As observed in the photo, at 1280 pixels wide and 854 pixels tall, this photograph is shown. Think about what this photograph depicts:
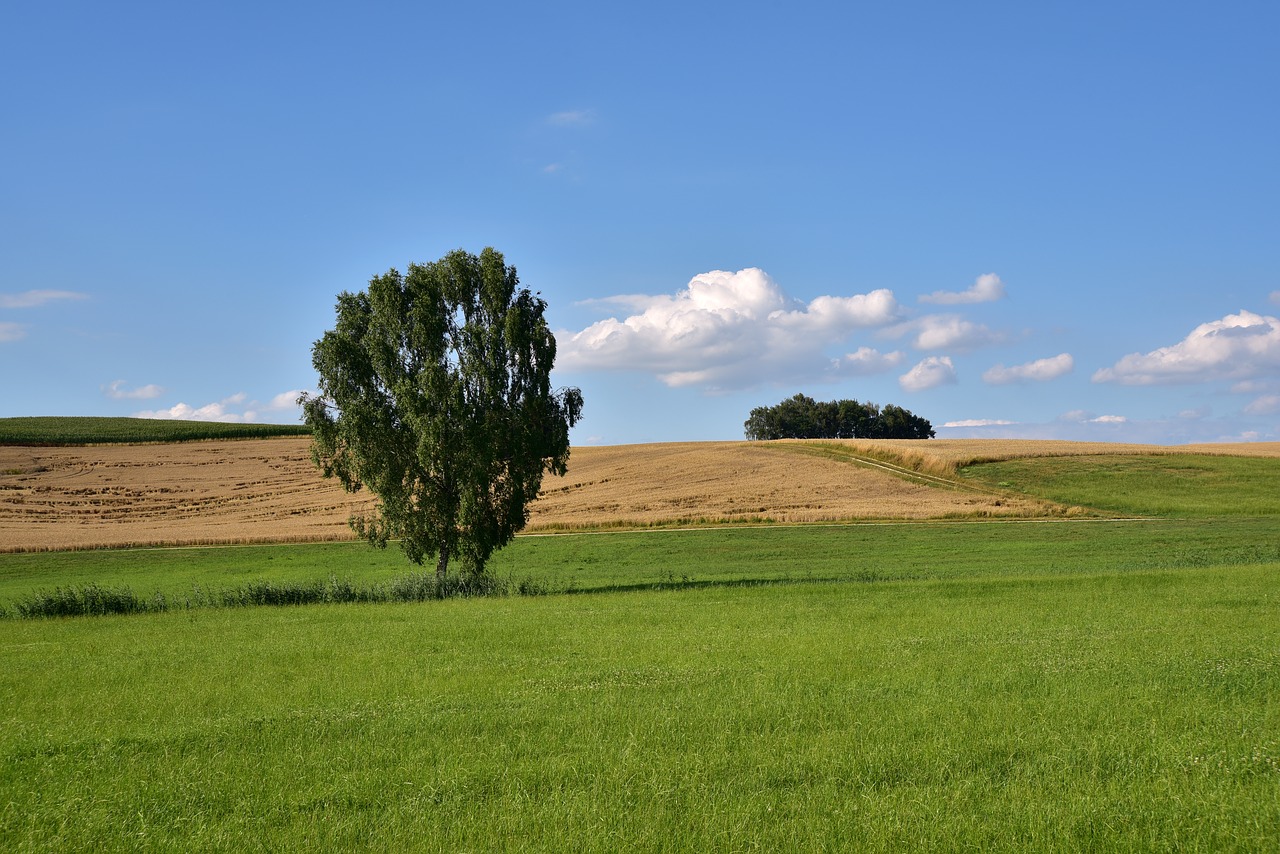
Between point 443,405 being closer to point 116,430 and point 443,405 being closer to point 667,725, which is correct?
point 667,725

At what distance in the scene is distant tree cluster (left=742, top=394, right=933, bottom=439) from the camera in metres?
145

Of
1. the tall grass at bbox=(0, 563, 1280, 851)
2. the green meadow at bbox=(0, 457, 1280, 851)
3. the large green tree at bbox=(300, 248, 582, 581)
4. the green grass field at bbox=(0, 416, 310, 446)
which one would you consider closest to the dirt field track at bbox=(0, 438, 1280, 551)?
the green grass field at bbox=(0, 416, 310, 446)

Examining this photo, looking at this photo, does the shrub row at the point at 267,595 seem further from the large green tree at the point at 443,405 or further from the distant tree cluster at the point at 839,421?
the distant tree cluster at the point at 839,421

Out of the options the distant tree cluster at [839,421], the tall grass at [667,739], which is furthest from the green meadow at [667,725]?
the distant tree cluster at [839,421]

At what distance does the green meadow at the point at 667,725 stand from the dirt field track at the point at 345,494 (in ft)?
99.7

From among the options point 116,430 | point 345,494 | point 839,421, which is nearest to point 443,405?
point 345,494

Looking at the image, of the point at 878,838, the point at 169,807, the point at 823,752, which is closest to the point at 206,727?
the point at 169,807

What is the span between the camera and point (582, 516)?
59.8m

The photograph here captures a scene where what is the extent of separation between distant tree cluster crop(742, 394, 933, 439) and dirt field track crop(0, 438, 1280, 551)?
4884 centimetres

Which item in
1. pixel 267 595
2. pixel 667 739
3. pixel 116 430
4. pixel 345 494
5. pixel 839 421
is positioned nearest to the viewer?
pixel 667 739

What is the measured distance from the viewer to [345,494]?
7412 centimetres

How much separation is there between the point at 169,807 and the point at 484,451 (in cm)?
2508

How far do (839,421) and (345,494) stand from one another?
8902 centimetres

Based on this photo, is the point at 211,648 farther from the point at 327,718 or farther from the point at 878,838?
the point at 878,838
